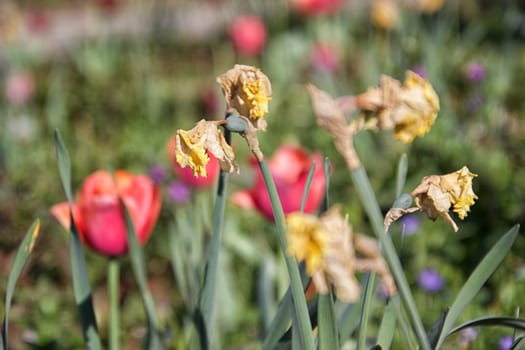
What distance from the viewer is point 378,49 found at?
12.3ft

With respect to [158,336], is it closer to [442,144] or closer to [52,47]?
[442,144]

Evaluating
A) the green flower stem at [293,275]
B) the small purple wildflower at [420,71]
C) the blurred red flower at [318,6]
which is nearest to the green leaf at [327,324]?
the green flower stem at [293,275]

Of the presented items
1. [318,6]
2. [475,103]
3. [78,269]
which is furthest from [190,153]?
[318,6]

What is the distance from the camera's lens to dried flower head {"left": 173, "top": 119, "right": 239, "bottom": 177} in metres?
0.78

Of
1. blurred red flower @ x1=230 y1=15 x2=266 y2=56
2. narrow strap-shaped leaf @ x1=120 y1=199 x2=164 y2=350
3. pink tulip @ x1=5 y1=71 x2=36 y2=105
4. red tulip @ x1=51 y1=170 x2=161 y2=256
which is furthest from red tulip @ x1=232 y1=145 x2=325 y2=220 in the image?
pink tulip @ x1=5 y1=71 x2=36 y2=105

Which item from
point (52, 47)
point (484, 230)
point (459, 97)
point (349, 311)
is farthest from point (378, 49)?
point (349, 311)

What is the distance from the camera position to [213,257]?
100 centimetres

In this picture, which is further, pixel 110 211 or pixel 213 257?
pixel 110 211

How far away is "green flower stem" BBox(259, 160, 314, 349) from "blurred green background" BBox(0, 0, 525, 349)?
30 centimetres

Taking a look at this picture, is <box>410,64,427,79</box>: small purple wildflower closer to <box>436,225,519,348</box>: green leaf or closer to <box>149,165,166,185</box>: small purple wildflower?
<box>149,165,166,185</box>: small purple wildflower

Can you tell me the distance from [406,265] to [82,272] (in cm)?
111

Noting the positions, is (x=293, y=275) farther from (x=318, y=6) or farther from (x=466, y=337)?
(x=318, y=6)

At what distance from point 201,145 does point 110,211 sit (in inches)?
21.0

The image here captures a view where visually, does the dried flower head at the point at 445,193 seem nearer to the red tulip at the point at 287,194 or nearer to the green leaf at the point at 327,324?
the green leaf at the point at 327,324
